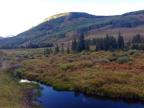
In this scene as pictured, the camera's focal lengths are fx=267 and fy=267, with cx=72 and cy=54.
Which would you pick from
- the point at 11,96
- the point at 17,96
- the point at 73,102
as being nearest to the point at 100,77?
the point at 73,102

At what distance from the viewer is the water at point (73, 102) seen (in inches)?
2808

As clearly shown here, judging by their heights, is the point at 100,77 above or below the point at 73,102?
above

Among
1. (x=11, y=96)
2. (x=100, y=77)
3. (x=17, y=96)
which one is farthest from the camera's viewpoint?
(x=100, y=77)

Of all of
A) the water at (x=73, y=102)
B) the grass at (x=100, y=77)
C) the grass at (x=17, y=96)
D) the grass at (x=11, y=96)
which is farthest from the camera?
the grass at (x=100, y=77)

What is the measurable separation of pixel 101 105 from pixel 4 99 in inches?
1013

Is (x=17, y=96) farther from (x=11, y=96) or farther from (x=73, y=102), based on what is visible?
(x=73, y=102)

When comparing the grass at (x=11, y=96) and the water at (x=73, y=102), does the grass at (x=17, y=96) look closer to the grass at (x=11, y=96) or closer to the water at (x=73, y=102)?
the grass at (x=11, y=96)

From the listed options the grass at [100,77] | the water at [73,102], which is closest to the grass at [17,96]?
the water at [73,102]

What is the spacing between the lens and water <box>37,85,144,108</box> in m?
71.3

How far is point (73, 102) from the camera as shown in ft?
246

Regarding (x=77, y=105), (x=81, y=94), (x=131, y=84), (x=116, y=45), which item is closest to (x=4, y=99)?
(x=77, y=105)

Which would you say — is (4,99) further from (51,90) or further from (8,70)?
(8,70)

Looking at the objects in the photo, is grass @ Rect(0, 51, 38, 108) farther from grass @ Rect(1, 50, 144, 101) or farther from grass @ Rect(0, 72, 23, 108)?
grass @ Rect(1, 50, 144, 101)

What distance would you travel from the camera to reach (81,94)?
8369 centimetres
